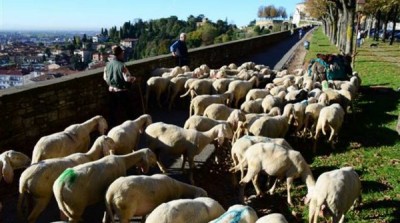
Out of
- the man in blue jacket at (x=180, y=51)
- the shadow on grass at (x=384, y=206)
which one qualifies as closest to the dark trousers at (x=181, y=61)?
the man in blue jacket at (x=180, y=51)

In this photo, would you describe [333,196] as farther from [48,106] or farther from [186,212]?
[48,106]

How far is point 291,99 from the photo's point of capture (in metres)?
12.7

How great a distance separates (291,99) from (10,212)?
8.16m

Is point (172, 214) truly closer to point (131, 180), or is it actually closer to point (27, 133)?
point (131, 180)

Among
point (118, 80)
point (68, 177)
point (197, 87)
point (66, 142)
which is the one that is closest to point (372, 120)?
point (197, 87)

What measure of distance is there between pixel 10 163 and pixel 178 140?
10.1ft

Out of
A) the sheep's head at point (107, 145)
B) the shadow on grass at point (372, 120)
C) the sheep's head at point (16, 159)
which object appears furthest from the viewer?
the shadow on grass at point (372, 120)

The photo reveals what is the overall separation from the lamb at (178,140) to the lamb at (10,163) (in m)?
2.49

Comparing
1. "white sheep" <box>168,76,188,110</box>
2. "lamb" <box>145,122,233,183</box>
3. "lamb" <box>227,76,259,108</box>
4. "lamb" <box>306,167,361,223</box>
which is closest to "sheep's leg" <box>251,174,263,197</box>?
"lamb" <box>145,122,233,183</box>

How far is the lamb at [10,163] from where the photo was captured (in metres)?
6.63

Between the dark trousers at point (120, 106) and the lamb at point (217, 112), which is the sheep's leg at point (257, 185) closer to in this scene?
the lamb at point (217, 112)

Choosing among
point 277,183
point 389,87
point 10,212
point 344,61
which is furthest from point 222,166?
point 389,87

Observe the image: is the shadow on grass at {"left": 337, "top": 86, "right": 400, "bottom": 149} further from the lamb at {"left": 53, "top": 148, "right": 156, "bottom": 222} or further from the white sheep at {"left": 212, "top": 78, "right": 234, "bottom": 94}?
the lamb at {"left": 53, "top": 148, "right": 156, "bottom": 222}

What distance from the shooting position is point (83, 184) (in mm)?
6039
